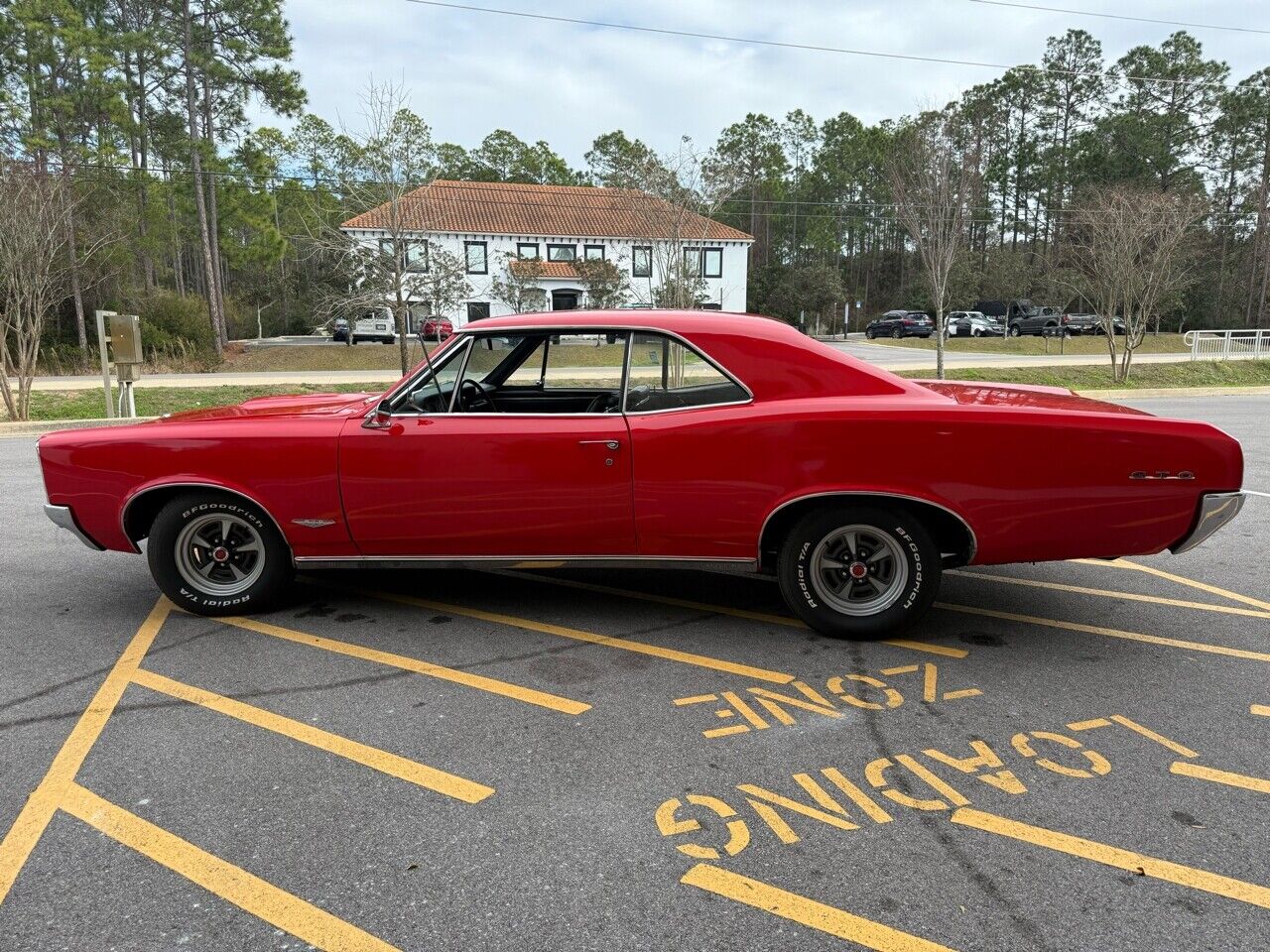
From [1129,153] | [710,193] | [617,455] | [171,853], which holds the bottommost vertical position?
[171,853]

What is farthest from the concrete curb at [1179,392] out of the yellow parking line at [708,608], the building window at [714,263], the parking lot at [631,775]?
the building window at [714,263]

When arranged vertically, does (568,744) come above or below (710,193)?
below

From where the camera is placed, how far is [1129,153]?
184 ft

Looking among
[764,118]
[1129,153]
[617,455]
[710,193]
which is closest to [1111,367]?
[710,193]

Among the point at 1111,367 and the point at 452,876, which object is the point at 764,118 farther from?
the point at 452,876

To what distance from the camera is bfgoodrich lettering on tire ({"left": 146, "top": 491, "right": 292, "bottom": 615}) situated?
431 cm

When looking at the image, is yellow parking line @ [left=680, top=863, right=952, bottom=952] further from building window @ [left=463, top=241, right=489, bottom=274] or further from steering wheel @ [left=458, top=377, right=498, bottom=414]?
building window @ [left=463, top=241, right=489, bottom=274]

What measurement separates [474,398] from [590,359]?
947 millimetres

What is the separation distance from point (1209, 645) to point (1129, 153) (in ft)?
211

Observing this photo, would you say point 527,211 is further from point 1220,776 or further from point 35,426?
point 1220,776

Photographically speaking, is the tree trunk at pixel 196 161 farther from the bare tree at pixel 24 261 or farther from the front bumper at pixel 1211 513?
the front bumper at pixel 1211 513

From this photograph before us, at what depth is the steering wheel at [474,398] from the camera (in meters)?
4.28

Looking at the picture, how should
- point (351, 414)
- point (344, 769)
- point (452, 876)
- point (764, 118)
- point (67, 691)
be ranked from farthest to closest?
point (764, 118) < point (351, 414) < point (67, 691) < point (344, 769) < point (452, 876)

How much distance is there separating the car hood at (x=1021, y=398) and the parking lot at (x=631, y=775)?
1.14m
